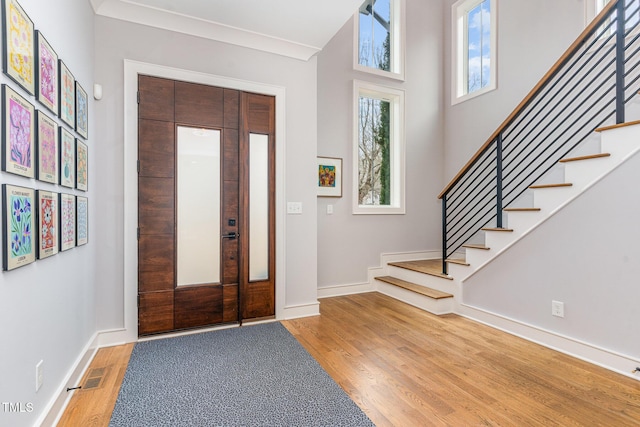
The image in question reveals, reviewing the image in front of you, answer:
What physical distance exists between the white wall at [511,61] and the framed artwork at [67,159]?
4.73 meters

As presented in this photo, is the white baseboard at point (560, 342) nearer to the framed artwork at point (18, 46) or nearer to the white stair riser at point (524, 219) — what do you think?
the white stair riser at point (524, 219)

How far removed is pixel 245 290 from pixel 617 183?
10.4 ft

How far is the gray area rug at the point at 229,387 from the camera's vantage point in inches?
70.9

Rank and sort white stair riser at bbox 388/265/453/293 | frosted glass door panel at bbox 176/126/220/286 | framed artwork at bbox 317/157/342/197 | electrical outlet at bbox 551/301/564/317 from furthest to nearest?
framed artwork at bbox 317/157/342/197, white stair riser at bbox 388/265/453/293, frosted glass door panel at bbox 176/126/220/286, electrical outlet at bbox 551/301/564/317

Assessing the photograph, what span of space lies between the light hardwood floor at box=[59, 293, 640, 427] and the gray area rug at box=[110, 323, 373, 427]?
0.10 metres

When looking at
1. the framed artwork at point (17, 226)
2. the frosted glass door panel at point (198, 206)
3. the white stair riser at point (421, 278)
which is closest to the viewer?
the framed artwork at point (17, 226)

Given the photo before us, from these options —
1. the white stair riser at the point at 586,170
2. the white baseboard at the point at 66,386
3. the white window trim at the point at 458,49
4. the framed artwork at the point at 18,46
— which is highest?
the white window trim at the point at 458,49

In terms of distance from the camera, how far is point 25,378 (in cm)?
147

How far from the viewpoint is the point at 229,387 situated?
6.92 ft

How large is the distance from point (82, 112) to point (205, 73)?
1115mm

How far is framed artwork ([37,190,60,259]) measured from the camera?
1.62m

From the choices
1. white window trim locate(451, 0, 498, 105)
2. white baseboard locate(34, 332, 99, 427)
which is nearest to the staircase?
white window trim locate(451, 0, 498, 105)

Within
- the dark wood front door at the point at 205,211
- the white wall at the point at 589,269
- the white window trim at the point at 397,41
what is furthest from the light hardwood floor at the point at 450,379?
the white window trim at the point at 397,41

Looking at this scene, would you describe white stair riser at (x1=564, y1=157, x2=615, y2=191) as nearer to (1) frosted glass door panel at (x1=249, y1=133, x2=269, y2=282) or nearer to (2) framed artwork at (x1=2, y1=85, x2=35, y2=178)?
(1) frosted glass door panel at (x1=249, y1=133, x2=269, y2=282)
